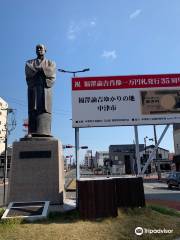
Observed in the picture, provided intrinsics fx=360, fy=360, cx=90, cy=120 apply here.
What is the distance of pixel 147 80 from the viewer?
16562 millimetres

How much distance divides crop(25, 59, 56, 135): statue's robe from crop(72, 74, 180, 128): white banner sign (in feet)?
8.94

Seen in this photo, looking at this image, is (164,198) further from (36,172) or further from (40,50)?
(40,50)

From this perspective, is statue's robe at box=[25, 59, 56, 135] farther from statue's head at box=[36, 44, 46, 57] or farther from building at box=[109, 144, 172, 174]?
building at box=[109, 144, 172, 174]

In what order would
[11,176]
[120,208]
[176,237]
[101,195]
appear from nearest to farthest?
[176,237], [101,195], [120,208], [11,176]

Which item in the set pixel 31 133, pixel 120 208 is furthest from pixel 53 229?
pixel 31 133

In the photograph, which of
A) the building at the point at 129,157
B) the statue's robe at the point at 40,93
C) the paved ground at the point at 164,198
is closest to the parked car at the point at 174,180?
the paved ground at the point at 164,198

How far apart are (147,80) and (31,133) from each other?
21.2ft

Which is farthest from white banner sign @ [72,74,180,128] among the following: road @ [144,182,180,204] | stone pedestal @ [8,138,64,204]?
road @ [144,182,180,204]

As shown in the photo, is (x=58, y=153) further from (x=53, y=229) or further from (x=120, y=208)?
(x=53, y=229)

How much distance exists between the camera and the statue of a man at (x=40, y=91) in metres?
13.0

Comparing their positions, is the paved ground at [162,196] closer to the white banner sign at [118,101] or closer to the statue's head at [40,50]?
the white banner sign at [118,101]

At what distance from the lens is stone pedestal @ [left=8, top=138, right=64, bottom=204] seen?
11672 millimetres

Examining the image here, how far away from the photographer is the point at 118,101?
16.3 metres

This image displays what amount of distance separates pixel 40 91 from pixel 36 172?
122 inches
